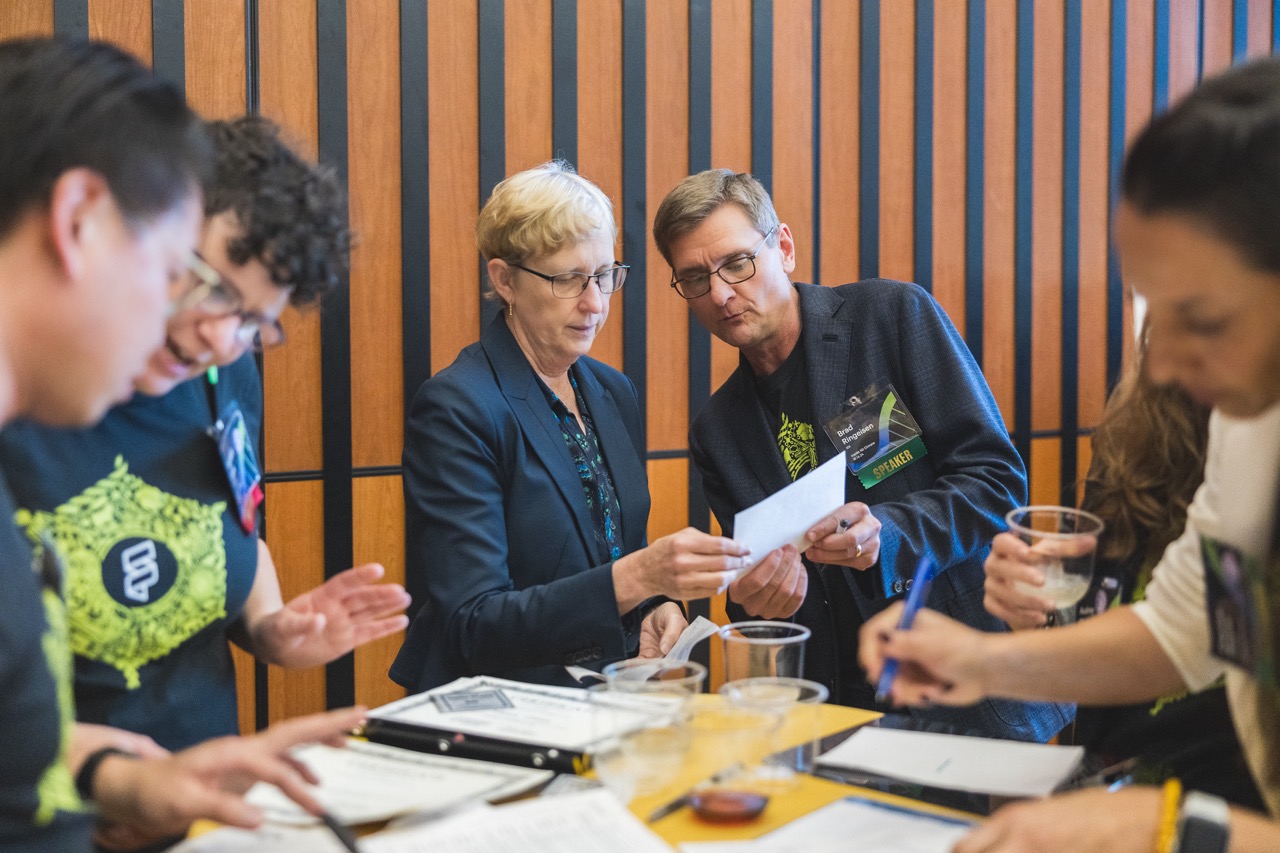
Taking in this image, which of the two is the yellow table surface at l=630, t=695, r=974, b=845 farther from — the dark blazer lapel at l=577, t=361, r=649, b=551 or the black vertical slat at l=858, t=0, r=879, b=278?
the black vertical slat at l=858, t=0, r=879, b=278

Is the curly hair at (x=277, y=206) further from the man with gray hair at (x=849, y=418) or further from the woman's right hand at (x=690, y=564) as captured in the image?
the man with gray hair at (x=849, y=418)

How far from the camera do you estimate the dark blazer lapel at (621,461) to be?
8.71 ft

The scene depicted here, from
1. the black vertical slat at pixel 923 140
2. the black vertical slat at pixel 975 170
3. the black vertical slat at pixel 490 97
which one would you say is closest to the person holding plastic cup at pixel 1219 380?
the black vertical slat at pixel 490 97

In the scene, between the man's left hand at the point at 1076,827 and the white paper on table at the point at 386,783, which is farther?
the white paper on table at the point at 386,783

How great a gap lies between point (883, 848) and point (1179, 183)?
78cm

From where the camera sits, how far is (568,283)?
2566mm

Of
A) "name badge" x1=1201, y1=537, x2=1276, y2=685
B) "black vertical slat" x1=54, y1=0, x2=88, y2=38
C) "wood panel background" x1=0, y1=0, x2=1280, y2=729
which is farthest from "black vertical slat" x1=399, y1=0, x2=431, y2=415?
"name badge" x1=1201, y1=537, x2=1276, y2=685

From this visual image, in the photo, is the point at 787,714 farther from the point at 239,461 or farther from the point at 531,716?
the point at 239,461

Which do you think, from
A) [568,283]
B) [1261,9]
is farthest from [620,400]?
[1261,9]

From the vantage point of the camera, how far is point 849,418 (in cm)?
274

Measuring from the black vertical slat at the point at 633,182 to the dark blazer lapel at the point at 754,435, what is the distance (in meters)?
1.10

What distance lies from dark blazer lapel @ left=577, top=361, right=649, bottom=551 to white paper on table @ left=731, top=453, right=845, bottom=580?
1.51 ft

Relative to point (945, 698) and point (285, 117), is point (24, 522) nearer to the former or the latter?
point (945, 698)

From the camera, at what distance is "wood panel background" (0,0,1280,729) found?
346cm
